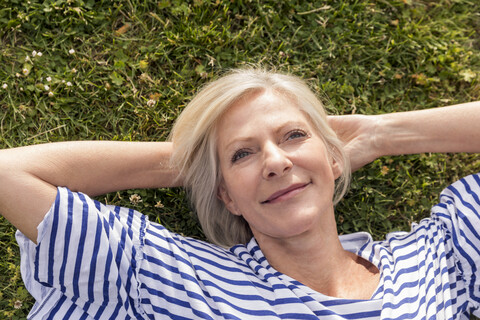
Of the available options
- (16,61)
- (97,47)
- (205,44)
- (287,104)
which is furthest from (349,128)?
(16,61)

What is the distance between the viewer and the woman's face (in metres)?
3.13

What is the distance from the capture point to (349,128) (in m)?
3.85

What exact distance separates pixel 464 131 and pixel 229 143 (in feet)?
5.38

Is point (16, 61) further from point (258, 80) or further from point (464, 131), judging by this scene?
point (464, 131)

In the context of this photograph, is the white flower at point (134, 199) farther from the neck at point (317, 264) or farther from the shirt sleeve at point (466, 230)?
the shirt sleeve at point (466, 230)

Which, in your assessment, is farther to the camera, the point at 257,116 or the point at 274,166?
the point at 257,116

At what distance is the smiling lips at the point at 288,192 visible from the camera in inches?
123

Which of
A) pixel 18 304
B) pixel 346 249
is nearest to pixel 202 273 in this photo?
pixel 346 249

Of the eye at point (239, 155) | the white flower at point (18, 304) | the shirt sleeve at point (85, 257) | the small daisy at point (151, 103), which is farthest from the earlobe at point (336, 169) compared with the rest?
the white flower at point (18, 304)

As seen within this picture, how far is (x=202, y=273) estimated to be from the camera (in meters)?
3.21

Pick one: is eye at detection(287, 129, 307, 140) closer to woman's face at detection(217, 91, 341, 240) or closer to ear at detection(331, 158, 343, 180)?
woman's face at detection(217, 91, 341, 240)

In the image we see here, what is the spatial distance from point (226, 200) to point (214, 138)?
0.46 m

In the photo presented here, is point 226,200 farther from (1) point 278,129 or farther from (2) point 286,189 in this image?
(1) point 278,129

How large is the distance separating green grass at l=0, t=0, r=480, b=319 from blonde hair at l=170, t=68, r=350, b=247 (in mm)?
368
